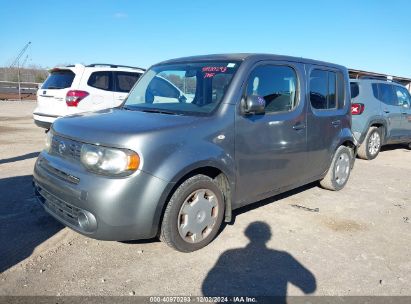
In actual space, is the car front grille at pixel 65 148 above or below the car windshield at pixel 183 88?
below

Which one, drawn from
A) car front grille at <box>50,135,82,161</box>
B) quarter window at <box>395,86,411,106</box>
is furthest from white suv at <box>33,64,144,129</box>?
quarter window at <box>395,86,411,106</box>

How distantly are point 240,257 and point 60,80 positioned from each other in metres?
6.60

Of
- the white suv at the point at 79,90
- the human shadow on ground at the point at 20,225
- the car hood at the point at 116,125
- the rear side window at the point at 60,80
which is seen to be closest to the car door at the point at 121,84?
the white suv at the point at 79,90

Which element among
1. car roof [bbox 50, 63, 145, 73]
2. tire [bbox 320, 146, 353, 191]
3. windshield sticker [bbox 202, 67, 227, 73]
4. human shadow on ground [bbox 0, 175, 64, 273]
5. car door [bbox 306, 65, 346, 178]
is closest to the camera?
human shadow on ground [bbox 0, 175, 64, 273]

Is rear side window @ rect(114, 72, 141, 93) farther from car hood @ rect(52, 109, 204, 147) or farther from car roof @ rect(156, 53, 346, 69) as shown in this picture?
car hood @ rect(52, 109, 204, 147)

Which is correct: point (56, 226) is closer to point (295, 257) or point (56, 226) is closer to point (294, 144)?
point (295, 257)

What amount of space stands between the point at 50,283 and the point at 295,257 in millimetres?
2218

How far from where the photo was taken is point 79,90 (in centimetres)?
782

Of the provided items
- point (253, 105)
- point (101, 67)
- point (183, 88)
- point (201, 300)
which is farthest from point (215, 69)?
point (101, 67)

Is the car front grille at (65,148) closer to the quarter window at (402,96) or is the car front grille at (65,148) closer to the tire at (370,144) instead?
the tire at (370,144)

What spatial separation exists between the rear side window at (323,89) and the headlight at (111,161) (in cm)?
277

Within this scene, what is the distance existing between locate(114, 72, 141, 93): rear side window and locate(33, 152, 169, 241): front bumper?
5587mm

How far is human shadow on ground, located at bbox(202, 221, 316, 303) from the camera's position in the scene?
9.53 ft

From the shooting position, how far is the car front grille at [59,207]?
3113 millimetres
